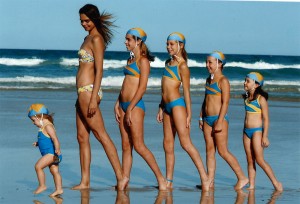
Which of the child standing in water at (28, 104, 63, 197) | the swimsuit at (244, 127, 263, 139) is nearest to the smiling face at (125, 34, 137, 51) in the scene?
the child standing in water at (28, 104, 63, 197)

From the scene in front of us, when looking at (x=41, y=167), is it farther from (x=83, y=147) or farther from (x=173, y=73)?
(x=173, y=73)

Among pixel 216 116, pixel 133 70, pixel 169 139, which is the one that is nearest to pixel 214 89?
pixel 216 116

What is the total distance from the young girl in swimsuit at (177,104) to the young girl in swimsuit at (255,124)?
662mm

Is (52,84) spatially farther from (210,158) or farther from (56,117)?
(210,158)

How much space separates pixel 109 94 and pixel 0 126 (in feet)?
31.8

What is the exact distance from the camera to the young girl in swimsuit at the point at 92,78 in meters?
7.76

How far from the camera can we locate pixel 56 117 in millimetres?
14828

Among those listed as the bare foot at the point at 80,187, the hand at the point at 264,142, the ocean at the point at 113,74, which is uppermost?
the ocean at the point at 113,74

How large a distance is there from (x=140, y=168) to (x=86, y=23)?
7.96ft

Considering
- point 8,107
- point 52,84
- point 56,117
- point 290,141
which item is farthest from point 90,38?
point 52,84

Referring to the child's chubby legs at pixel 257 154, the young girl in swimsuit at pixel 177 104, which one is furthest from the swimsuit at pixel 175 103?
the child's chubby legs at pixel 257 154

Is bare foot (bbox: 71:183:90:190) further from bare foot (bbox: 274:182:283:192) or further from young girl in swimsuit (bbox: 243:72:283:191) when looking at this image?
bare foot (bbox: 274:182:283:192)

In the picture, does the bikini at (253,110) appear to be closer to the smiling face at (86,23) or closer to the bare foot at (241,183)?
the bare foot at (241,183)

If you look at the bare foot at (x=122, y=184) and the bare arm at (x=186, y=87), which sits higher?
the bare arm at (x=186, y=87)
